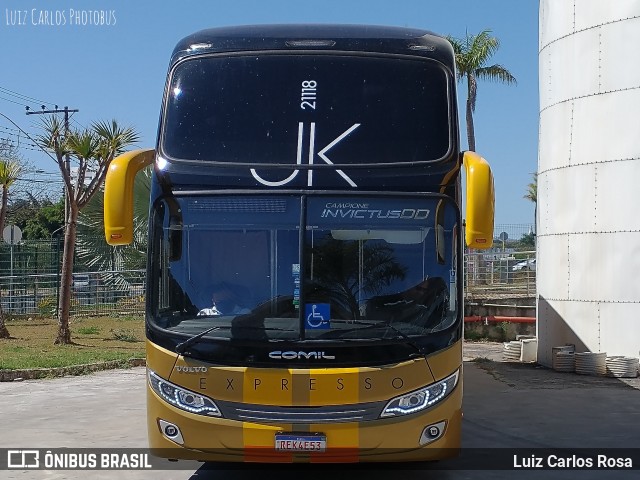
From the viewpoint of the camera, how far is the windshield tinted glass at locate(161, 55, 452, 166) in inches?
295

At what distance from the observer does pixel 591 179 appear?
16.0m

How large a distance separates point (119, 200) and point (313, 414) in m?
2.32

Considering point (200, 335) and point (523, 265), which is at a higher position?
point (523, 265)

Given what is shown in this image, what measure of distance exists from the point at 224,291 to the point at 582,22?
11.6 metres

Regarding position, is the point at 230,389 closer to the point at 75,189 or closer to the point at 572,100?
the point at 572,100

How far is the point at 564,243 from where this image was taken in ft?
54.6

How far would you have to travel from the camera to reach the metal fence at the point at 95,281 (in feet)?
86.5

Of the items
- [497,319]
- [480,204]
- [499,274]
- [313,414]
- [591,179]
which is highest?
[591,179]

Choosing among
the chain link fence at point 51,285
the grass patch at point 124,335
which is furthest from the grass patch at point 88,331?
the chain link fence at point 51,285

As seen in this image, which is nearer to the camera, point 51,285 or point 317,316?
point 317,316

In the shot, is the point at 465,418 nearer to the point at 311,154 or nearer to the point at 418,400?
the point at 418,400

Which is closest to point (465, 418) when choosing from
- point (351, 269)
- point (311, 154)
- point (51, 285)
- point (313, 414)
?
point (351, 269)

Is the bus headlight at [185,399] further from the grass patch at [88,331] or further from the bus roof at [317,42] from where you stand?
the grass patch at [88,331]

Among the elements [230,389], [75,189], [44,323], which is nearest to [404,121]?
[230,389]
